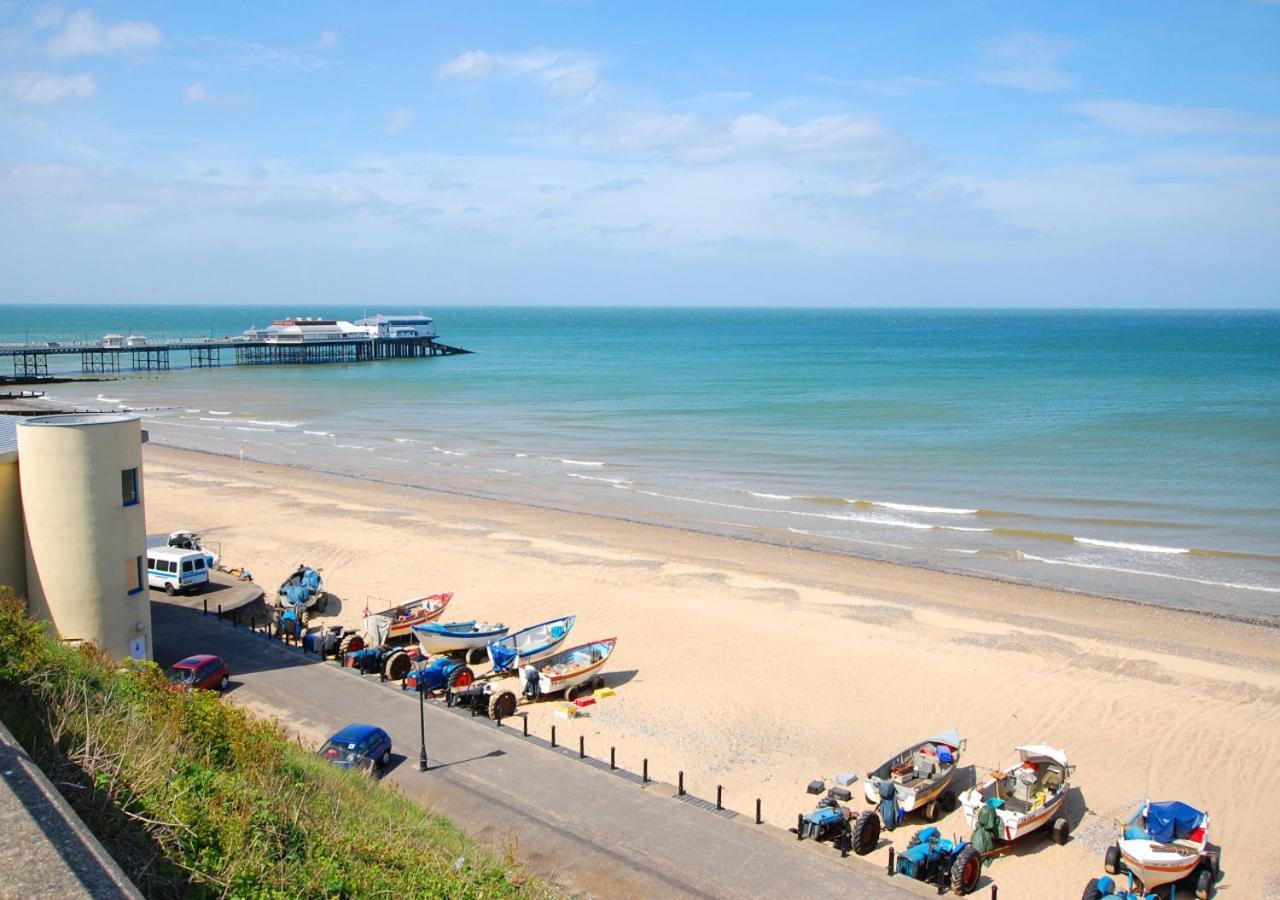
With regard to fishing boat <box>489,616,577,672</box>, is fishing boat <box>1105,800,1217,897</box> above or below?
below

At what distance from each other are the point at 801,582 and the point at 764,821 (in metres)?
16.2

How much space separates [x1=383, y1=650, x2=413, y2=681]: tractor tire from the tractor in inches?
412

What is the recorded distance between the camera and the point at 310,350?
13512 centimetres

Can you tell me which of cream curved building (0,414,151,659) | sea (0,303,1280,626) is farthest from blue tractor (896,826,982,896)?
sea (0,303,1280,626)

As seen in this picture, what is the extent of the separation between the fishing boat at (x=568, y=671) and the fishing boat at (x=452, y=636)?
6.00 ft

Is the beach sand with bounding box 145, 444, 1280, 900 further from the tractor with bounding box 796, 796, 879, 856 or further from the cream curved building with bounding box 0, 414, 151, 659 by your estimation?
the cream curved building with bounding box 0, 414, 151, 659

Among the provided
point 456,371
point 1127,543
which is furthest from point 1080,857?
point 456,371

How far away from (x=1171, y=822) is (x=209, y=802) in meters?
14.2

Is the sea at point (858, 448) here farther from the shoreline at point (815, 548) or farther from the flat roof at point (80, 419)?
the flat roof at point (80, 419)

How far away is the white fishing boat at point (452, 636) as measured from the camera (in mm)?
24703

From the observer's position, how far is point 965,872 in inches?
605

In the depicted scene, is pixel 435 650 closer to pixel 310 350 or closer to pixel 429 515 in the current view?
pixel 429 515

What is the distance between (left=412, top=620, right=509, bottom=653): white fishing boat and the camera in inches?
973

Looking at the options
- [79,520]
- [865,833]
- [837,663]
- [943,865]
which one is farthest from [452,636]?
[943,865]
